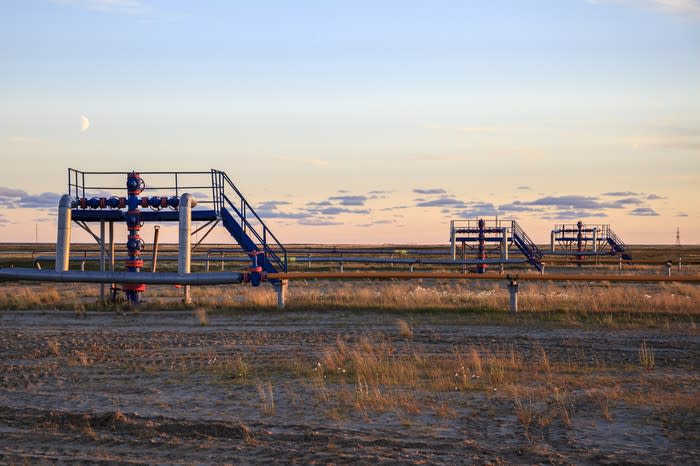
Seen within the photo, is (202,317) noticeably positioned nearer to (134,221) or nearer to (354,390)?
(134,221)

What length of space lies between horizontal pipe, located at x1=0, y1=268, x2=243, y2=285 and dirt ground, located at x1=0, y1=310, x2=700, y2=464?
5628mm

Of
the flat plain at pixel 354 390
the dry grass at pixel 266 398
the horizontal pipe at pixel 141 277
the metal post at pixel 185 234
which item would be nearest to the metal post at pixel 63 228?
the horizontal pipe at pixel 141 277

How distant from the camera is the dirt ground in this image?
307 inches

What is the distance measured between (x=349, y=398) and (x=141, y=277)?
14.5 meters

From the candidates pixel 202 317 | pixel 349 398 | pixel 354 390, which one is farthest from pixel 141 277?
pixel 349 398

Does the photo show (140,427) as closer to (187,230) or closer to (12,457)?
(12,457)

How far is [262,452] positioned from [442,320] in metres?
12.3

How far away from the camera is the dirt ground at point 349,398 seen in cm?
779

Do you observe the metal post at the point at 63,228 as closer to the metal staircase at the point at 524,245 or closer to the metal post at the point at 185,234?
the metal post at the point at 185,234

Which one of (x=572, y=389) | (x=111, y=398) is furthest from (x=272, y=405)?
(x=572, y=389)

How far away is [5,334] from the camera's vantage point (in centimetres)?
1741

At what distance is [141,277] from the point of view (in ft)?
76.0

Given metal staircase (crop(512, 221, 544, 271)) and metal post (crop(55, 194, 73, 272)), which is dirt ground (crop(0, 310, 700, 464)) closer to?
metal post (crop(55, 194, 73, 272))

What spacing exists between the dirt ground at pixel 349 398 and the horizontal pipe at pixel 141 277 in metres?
5.63
